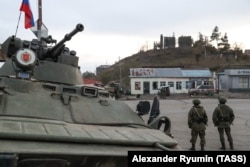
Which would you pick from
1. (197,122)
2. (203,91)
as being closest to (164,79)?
(203,91)

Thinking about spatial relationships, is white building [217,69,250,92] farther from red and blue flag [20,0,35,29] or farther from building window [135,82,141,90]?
red and blue flag [20,0,35,29]

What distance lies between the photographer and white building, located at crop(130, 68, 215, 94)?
55000 mm

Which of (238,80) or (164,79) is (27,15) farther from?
(238,80)

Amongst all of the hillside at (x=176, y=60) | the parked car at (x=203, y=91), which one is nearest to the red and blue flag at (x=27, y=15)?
the parked car at (x=203, y=91)

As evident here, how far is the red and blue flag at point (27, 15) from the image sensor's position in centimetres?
1275

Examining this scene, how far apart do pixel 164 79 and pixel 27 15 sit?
43.8m

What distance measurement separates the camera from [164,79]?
2203 inches

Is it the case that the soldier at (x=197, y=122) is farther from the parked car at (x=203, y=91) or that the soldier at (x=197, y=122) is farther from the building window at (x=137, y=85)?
the building window at (x=137, y=85)

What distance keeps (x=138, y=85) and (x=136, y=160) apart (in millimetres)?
51273

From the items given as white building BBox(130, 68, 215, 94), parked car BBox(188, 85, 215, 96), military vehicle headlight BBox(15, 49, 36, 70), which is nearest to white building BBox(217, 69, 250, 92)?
white building BBox(130, 68, 215, 94)

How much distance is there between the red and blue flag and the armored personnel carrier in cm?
594

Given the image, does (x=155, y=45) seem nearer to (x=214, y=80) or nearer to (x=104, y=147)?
(x=214, y=80)

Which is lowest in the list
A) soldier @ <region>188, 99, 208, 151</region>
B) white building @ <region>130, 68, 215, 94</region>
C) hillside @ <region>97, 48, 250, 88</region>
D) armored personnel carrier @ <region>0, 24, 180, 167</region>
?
soldier @ <region>188, 99, 208, 151</region>

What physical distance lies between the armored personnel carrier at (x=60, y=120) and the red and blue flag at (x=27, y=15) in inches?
234
